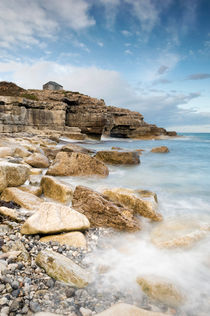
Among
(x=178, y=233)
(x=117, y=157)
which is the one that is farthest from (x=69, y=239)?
(x=117, y=157)

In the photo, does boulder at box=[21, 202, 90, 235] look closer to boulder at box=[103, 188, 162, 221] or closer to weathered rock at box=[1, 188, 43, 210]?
weathered rock at box=[1, 188, 43, 210]

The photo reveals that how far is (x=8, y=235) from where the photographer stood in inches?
93.4

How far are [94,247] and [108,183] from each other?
3.42 meters

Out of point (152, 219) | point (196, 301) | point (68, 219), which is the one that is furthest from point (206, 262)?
point (68, 219)

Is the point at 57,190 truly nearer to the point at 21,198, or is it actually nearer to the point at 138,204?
the point at 21,198

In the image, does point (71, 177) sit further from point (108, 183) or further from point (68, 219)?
point (68, 219)

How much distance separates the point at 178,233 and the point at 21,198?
263 centimetres

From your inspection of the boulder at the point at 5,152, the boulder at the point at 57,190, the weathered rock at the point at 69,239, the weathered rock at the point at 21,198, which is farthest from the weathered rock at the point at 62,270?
the boulder at the point at 5,152

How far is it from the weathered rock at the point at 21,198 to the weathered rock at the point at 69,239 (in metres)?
0.89

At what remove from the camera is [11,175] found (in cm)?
382

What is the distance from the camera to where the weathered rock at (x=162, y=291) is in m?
1.74

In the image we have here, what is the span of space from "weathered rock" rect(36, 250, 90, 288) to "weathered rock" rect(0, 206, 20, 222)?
974mm

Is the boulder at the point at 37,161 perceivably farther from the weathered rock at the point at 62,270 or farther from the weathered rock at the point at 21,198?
the weathered rock at the point at 62,270

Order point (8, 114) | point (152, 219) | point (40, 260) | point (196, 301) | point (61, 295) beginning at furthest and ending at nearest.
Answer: point (8, 114), point (152, 219), point (40, 260), point (196, 301), point (61, 295)
